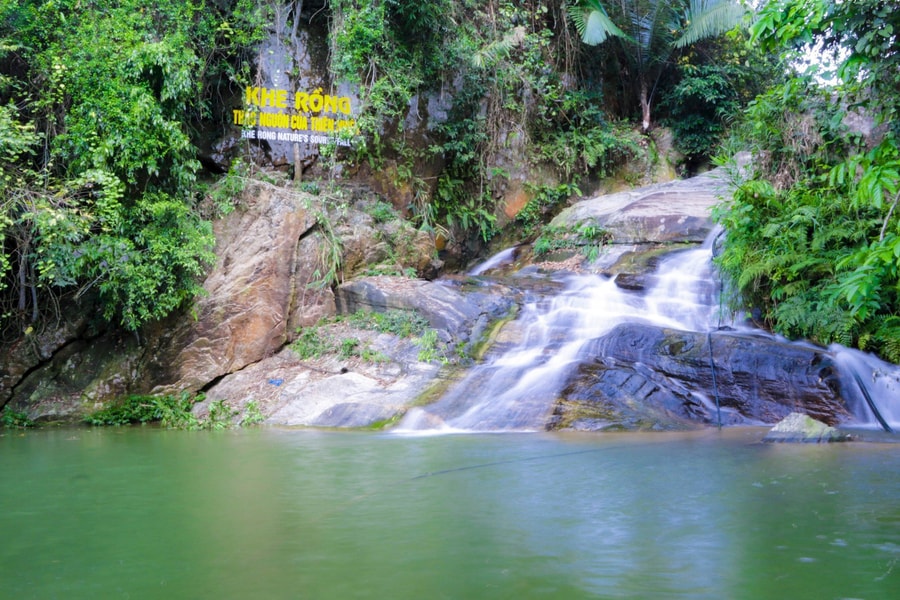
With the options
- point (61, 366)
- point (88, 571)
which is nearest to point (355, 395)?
point (61, 366)

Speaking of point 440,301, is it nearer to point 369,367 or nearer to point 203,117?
point 369,367

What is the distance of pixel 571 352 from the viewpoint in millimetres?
9164

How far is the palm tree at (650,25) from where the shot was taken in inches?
655

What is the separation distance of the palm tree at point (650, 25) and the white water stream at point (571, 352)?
280 inches

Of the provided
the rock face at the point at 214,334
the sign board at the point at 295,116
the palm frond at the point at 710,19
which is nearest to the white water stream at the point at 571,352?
the rock face at the point at 214,334

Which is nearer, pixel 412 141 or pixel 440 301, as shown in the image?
pixel 440 301

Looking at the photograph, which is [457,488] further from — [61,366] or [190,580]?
[61,366]

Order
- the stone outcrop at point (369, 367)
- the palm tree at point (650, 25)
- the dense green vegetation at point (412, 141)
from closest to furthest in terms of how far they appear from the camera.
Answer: the dense green vegetation at point (412, 141)
the stone outcrop at point (369, 367)
the palm tree at point (650, 25)

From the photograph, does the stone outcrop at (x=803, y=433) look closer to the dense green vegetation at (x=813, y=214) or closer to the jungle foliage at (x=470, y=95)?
the dense green vegetation at (x=813, y=214)

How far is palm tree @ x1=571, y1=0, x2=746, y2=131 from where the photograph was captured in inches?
655

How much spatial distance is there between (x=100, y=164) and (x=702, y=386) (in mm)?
8095

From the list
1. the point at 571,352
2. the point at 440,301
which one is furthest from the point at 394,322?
the point at 571,352

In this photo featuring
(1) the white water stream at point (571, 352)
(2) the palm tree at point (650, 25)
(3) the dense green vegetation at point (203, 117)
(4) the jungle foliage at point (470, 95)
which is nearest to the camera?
(1) the white water stream at point (571, 352)

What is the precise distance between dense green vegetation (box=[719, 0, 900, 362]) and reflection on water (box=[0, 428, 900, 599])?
2.83 meters
